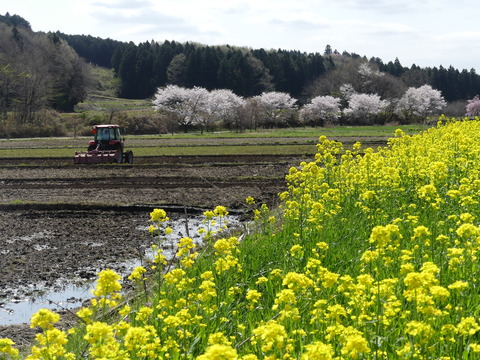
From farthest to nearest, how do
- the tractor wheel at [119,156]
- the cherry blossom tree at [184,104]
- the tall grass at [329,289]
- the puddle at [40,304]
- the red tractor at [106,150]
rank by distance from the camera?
the cherry blossom tree at [184,104] < the tractor wheel at [119,156] < the red tractor at [106,150] < the puddle at [40,304] < the tall grass at [329,289]

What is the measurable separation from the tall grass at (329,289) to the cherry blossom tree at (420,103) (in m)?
72.2

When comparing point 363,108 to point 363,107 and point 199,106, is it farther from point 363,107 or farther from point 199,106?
point 199,106

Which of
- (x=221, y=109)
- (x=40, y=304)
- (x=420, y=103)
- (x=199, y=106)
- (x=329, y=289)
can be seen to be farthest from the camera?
(x=420, y=103)

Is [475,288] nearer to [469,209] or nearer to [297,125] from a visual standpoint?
[469,209]

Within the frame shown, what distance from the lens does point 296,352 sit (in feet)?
14.1

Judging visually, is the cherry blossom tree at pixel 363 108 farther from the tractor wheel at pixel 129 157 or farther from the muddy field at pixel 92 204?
the tractor wheel at pixel 129 157

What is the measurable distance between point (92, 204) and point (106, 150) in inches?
436

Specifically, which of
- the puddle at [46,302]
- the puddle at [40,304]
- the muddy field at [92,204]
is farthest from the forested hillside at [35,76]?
the puddle at [40,304]

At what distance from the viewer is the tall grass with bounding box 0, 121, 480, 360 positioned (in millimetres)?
3453

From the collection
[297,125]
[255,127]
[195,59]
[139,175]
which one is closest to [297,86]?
[195,59]

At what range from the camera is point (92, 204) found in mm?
14680

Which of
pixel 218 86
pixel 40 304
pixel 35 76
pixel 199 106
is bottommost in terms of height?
pixel 40 304

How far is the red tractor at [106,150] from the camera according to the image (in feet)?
80.4

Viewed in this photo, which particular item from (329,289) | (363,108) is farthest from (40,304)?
(363,108)
